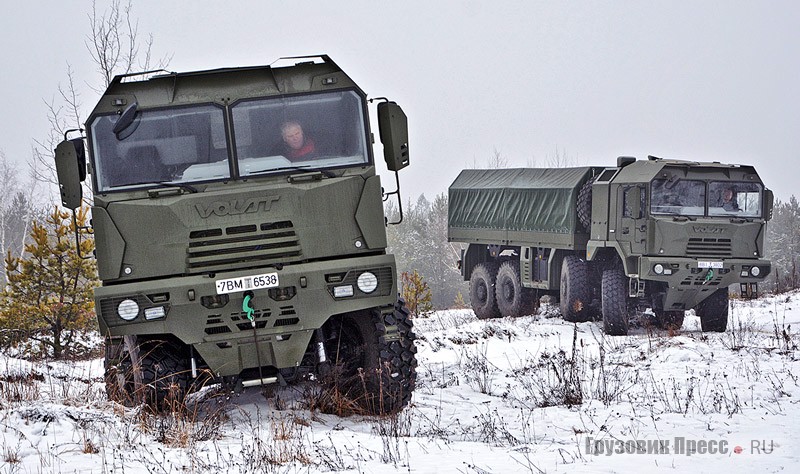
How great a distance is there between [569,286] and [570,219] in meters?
1.27

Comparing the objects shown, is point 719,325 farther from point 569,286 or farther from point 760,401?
point 760,401

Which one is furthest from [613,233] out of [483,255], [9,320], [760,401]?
[9,320]

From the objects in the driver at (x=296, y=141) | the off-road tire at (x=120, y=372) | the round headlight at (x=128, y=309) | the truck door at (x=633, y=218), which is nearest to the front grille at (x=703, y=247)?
the truck door at (x=633, y=218)

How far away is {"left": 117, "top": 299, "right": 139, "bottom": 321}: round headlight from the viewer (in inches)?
313

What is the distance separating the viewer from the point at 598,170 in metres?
19.0

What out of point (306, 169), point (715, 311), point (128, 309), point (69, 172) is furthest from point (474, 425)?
point (715, 311)

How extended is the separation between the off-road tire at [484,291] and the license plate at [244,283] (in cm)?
1498

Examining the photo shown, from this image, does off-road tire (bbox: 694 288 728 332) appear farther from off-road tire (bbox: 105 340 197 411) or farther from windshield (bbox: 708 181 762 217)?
off-road tire (bbox: 105 340 197 411)

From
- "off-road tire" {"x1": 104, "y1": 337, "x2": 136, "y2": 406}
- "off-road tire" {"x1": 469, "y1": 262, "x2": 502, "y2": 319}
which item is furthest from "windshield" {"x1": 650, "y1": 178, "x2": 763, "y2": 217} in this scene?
"off-road tire" {"x1": 104, "y1": 337, "x2": 136, "y2": 406}

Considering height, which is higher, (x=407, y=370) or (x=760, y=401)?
(x=407, y=370)

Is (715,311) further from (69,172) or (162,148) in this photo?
(69,172)

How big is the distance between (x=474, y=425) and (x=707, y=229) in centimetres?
919

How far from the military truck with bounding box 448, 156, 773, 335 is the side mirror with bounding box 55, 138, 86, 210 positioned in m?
10.4

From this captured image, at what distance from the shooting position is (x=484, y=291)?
23.0 m
